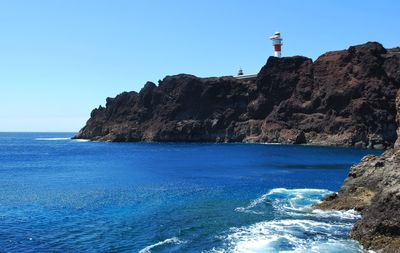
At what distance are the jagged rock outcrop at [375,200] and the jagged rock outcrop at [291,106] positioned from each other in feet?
313

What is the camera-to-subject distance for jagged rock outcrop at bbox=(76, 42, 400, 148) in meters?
142

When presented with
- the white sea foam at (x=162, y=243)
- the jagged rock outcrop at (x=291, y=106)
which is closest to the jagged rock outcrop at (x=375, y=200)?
the white sea foam at (x=162, y=243)

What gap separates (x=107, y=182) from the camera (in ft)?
204

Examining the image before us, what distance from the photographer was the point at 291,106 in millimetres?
163125

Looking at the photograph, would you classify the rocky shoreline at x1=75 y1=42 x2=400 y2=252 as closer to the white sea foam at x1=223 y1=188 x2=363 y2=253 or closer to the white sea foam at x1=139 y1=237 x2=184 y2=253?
the white sea foam at x1=223 y1=188 x2=363 y2=253

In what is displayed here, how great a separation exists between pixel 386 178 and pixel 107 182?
36.4 meters

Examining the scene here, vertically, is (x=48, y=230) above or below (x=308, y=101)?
below

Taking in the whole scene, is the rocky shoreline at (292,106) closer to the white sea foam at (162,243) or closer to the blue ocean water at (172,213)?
the blue ocean water at (172,213)

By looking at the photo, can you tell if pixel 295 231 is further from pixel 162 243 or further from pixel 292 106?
pixel 292 106

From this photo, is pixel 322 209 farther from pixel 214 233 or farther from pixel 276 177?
pixel 276 177

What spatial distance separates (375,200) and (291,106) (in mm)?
135218

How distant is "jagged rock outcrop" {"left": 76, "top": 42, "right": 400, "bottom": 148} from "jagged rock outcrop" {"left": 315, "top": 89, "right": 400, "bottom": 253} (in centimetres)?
9538

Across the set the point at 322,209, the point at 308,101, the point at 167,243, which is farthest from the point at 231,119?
the point at 167,243

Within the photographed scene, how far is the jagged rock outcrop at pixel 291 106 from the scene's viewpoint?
466 feet
